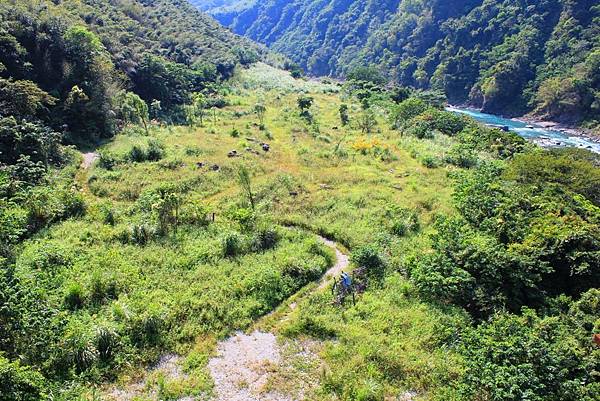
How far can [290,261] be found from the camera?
22.3 m

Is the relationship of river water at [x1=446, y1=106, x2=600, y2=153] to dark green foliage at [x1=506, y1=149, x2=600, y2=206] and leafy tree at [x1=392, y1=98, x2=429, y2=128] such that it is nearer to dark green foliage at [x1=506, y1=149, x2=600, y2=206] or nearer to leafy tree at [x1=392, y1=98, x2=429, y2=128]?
leafy tree at [x1=392, y1=98, x2=429, y2=128]

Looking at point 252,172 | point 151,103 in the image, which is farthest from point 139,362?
point 151,103

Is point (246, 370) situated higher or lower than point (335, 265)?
lower

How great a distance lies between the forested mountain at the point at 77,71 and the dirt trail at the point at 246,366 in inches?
1055

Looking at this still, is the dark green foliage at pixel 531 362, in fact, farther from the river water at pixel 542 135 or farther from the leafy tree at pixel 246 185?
the river water at pixel 542 135

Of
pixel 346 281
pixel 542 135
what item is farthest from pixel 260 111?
pixel 542 135

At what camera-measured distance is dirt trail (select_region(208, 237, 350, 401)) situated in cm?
1499

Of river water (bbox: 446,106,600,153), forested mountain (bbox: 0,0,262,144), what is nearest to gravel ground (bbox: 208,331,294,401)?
forested mountain (bbox: 0,0,262,144)

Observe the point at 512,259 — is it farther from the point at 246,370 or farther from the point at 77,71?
the point at 77,71

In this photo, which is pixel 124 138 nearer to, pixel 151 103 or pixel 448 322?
→ pixel 151 103

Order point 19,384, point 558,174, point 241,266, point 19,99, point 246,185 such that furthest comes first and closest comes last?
point 19,99, point 558,174, point 246,185, point 241,266, point 19,384

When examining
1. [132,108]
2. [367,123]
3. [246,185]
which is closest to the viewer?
[246,185]

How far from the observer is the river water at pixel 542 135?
7131 cm

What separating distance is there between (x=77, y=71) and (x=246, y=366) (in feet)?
135
